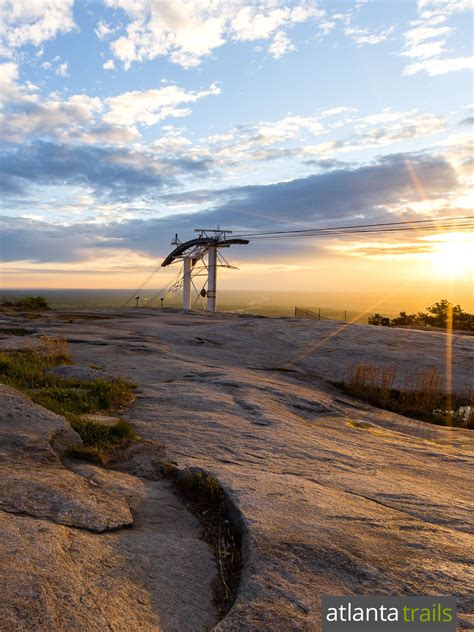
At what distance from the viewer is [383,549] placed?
4289mm

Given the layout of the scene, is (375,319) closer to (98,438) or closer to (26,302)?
(26,302)

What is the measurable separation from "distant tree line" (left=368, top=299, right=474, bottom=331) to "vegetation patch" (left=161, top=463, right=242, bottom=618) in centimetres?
3297

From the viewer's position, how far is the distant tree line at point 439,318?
37.5 metres

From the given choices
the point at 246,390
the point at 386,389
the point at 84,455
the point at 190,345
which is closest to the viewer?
the point at 84,455

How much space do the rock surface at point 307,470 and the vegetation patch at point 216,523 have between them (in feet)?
0.49

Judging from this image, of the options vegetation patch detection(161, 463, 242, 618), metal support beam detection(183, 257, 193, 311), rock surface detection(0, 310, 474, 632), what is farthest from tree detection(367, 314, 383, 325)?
vegetation patch detection(161, 463, 242, 618)

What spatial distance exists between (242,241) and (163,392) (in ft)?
115

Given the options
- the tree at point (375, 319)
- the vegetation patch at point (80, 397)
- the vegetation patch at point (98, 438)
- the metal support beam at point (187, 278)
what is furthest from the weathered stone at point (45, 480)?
the metal support beam at point (187, 278)

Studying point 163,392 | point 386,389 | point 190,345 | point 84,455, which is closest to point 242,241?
point 190,345

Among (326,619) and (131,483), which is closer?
(326,619)

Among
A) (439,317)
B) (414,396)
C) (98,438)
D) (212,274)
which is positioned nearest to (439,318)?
(439,317)

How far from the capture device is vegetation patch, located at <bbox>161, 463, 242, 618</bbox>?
3.84 m

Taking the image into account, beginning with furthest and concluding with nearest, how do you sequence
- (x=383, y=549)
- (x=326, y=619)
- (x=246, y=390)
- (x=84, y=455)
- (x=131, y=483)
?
1. (x=246, y=390)
2. (x=84, y=455)
3. (x=131, y=483)
4. (x=383, y=549)
5. (x=326, y=619)

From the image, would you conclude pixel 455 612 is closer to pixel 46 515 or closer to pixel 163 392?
pixel 46 515
